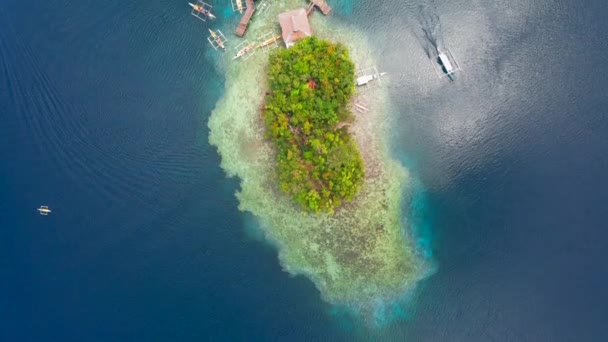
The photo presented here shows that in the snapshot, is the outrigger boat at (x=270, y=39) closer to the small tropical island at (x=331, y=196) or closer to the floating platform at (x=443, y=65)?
the small tropical island at (x=331, y=196)

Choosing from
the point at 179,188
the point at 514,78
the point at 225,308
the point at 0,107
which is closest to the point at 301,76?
the point at 179,188

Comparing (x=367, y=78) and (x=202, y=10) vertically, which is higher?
(x=202, y=10)

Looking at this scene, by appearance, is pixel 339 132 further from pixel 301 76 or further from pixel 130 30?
pixel 130 30

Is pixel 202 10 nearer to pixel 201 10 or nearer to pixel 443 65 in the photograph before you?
pixel 201 10

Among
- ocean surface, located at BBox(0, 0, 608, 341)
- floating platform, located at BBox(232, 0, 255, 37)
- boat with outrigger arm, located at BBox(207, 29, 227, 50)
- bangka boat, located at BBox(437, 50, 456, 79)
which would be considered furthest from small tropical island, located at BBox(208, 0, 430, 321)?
bangka boat, located at BBox(437, 50, 456, 79)

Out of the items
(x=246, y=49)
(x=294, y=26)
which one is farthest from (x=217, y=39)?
(x=294, y=26)

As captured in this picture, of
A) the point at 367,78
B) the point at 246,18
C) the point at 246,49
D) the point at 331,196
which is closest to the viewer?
the point at 331,196

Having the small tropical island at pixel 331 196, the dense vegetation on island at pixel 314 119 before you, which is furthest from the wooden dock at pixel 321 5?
the dense vegetation on island at pixel 314 119
